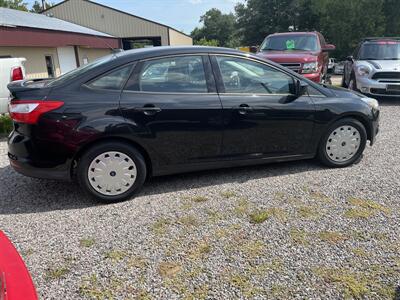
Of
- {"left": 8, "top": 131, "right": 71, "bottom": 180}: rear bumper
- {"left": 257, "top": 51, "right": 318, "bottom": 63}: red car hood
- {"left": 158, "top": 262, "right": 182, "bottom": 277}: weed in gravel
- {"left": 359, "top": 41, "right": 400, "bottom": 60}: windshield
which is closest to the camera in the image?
{"left": 158, "top": 262, "right": 182, "bottom": 277}: weed in gravel

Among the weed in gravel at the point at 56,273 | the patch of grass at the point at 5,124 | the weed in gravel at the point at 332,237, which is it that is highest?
the patch of grass at the point at 5,124

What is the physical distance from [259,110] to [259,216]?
4.36 feet

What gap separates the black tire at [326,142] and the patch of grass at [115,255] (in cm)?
290

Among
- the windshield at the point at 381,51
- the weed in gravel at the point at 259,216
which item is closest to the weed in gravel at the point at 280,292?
the weed in gravel at the point at 259,216

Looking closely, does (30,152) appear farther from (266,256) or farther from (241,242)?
(266,256)

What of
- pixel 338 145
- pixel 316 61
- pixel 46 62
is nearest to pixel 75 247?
pixel 338 145

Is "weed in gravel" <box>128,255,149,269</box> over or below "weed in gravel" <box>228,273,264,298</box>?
over

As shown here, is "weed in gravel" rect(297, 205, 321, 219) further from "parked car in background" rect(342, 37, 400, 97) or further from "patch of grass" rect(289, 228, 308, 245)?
"parked car in background" rect(342, 37, 400, 97)

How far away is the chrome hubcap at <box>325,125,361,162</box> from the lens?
4566 mm

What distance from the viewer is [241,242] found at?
3.00 meters

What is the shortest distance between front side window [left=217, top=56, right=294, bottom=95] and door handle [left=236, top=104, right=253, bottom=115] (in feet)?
Answer: 0.59

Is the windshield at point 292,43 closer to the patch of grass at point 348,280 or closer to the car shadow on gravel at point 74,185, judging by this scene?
the car shadow on gravel at point 74,185

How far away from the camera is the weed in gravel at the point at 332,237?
9.85 feet

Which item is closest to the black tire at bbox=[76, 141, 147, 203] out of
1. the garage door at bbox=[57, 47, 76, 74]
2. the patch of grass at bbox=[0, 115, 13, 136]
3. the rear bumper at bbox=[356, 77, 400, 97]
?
the patch of grass at bbox=[0, 115, 13, 136]
